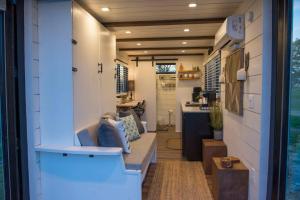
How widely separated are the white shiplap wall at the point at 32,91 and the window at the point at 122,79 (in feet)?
11.7

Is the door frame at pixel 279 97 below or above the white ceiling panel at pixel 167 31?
below

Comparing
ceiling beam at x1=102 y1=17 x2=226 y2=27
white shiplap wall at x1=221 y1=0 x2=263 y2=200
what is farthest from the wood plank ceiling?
white shiplap wall at x1=221 y1=0 x2=263 y2=200

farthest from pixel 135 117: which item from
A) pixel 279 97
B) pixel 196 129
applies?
pixel 279 97

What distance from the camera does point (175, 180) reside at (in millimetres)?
3482

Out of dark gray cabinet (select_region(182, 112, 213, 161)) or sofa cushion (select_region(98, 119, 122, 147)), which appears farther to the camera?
dark gray cabinet (select_region(182, 112, 213, 161))

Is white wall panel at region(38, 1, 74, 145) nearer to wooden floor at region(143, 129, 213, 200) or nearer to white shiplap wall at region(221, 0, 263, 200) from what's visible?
wooden floor at region(143, 129, 213, 200)

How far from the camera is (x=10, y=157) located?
220 cm

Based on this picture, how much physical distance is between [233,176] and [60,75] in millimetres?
2153

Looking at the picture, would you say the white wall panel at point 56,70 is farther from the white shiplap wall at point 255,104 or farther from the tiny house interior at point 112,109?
the white shiplap wall at point 255,104

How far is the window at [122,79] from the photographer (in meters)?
6.06

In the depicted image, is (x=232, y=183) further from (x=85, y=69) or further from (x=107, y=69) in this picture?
(x=107, y=69)

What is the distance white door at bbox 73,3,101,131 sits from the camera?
252 cm

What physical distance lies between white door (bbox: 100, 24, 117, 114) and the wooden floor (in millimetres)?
1255

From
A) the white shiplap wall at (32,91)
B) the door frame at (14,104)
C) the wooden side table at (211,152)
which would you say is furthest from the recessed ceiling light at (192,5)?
the wooden side table at (211,152)
